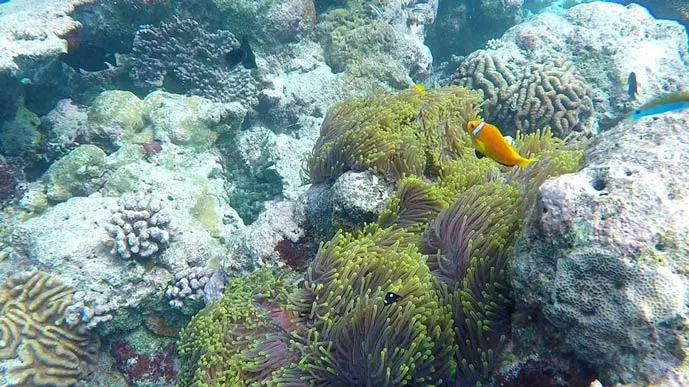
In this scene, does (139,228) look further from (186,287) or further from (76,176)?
(76,176)

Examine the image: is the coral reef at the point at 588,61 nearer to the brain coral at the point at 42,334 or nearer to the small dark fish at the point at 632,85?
the small dark fish at the point at 632,85

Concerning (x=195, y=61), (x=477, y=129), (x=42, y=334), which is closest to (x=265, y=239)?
(x=477, y=129)

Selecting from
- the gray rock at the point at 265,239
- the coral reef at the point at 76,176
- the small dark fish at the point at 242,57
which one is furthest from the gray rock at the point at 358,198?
the small dark fish at the point at 242,57

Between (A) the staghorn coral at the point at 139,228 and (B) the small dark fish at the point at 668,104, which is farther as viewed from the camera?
(A) the staghorn coral at the point at 139,228

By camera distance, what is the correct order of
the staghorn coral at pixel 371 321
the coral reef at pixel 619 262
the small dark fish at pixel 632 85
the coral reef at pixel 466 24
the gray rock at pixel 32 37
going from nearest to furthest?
the coral reef at pixel 619 262 → the staghorn coral at pixel 371 321 → the gray rock at pixel 32 37 → the small dark fish at pixel 632 85 → the coral reef at pixel 466 24

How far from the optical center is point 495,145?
3.39 m

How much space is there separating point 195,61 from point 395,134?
17.8 ft

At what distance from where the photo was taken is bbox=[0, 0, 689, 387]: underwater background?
2061mm

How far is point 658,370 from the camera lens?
6.24 feet

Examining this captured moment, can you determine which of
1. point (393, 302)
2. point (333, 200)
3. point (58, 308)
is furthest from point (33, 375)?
point (393, 302)

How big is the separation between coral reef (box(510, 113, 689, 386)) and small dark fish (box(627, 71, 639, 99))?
6.19m

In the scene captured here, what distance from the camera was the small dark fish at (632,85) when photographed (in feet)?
24.0

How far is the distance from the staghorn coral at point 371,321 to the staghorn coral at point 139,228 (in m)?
2.67

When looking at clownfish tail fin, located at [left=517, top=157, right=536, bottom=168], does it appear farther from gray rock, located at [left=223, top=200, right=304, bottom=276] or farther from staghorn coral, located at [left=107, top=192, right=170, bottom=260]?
staghorn coral, located at [left=107, top=192, right=170, bottom=260]
